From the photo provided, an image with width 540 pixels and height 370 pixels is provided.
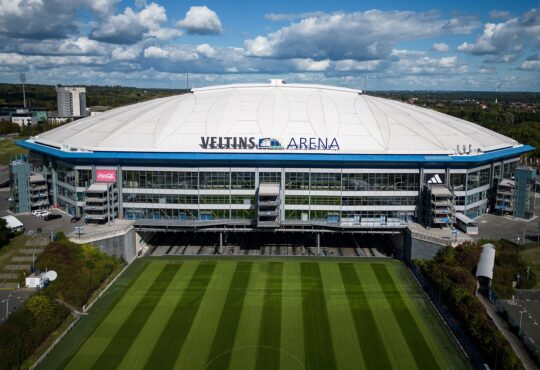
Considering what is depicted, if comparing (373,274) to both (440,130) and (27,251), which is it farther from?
(27,251)

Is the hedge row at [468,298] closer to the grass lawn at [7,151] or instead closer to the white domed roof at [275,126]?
the white domed roof at [275,126]

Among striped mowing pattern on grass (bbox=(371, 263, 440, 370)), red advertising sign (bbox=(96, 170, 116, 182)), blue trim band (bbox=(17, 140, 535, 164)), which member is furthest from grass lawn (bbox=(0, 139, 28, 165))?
striped mowing pattern on grass (bbox=(371, 263, 440, 370))

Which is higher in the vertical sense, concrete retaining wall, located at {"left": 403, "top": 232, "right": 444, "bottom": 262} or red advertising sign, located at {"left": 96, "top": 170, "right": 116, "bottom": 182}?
red advertising sign, located at {"left": 96, "top": 170, "right": 116, "bottom": 182}

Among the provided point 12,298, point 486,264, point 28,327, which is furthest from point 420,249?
point 12,298

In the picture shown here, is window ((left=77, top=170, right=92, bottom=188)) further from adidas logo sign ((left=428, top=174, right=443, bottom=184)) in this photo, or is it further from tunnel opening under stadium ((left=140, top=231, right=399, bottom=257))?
adidas logo sign ((left=428, top=174, right=443, bottom=184))

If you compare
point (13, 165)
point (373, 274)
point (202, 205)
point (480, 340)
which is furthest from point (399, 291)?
point (13, 165)

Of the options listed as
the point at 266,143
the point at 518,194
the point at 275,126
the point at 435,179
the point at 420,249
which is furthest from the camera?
the point at 518,194

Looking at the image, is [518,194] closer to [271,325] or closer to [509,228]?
[509,228]
